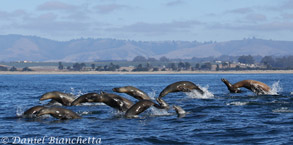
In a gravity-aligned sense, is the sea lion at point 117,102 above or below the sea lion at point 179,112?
above

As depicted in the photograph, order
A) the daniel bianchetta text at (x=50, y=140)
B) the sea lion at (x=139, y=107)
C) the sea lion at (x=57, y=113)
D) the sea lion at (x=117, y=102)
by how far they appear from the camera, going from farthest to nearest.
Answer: the sea lion at (x=117, y=102)
the sea lion at (x=139, y=107)
the sea lion at (x=57, y=113)
the daniel bianchetta text at (x=50, y=140)

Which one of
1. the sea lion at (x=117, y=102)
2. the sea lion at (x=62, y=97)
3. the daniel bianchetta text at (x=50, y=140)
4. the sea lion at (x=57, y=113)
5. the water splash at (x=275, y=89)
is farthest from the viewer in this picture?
the water splash at (x=275, y=89)

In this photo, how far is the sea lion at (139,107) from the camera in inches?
1216

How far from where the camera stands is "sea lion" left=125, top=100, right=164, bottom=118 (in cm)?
3088

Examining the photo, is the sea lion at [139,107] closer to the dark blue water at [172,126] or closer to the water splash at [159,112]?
the dark blue water at [172,126]

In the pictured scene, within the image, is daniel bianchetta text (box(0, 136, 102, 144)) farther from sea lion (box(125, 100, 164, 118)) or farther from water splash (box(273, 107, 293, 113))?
water splash (box(273, 107, 293, 113))

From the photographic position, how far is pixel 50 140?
79.9ft

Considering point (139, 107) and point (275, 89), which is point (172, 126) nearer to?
point (139, 107)

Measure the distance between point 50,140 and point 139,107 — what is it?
7.84 meters

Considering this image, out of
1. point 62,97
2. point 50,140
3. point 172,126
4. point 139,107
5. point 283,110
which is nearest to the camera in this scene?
point 50,140

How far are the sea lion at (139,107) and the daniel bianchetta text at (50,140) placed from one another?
6624mm

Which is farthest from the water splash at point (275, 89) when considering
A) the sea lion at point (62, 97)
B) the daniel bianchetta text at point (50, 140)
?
the daniel bianchetta text at point (50, 140)

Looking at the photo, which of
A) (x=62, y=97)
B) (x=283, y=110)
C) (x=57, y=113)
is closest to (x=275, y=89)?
(x=283, y=110)

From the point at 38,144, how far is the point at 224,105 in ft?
59.4
